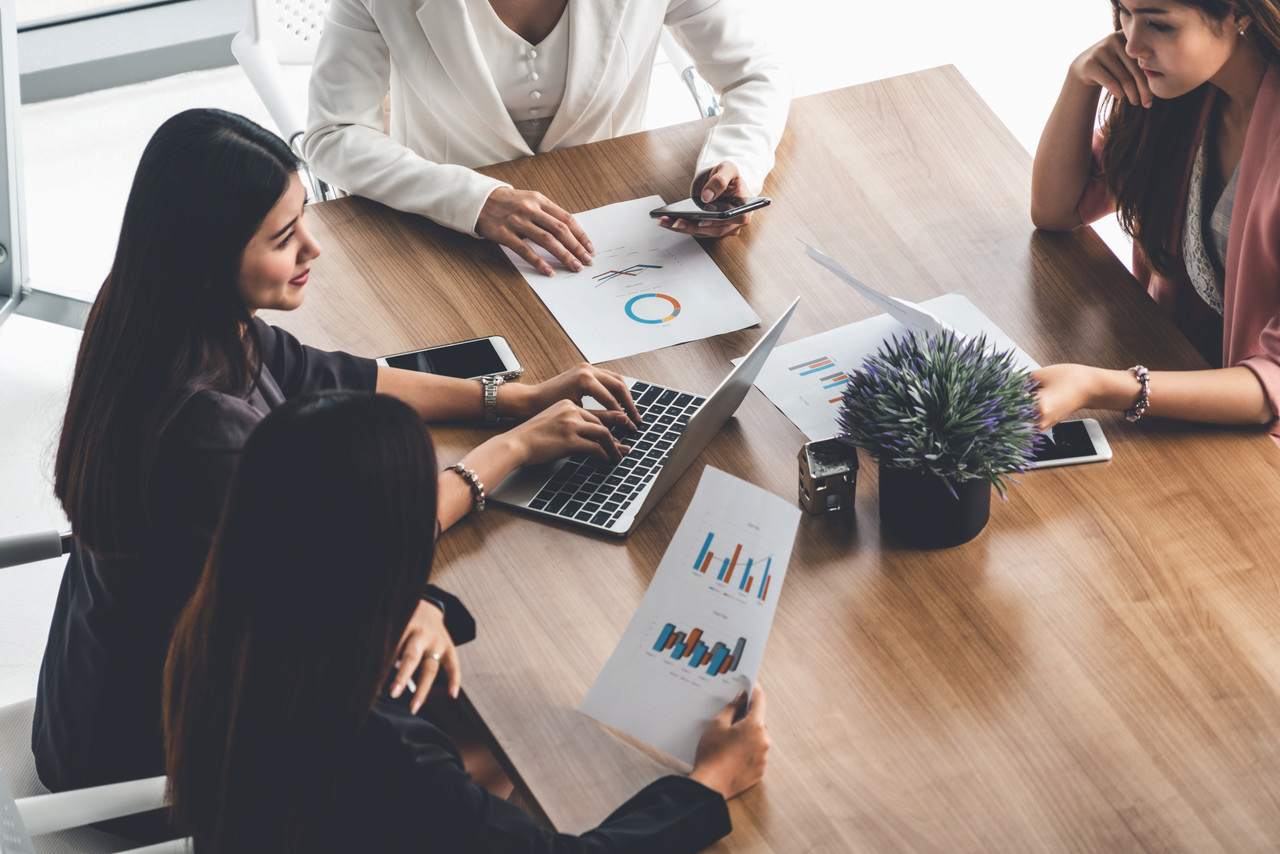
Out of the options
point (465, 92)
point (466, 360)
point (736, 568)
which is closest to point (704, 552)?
point (736, 568)

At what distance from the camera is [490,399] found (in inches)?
65.9

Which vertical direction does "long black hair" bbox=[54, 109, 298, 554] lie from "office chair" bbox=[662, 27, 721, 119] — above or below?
above

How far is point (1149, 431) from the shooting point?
Answer: 1.63m

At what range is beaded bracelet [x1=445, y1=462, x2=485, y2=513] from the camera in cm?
154

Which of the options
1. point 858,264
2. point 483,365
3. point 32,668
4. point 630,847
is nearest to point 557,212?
point 483,365

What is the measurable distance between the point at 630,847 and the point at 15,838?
593mm

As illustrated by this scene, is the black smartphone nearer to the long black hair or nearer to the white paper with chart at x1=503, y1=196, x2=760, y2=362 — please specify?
the white paper with chart at x1=503, y1=196, x2=760, y2=362

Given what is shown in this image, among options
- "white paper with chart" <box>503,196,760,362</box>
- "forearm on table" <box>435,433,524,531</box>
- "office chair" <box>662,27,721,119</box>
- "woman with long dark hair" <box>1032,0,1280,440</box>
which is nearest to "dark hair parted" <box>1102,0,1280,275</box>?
"woman with long dark hair" <box>1032,0,1280,440</box>

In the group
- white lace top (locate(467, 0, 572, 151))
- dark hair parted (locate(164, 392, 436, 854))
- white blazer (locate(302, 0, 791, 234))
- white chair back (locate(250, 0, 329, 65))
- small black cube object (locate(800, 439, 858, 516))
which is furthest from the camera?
white chair back (locate(250, 0, 329, 65))

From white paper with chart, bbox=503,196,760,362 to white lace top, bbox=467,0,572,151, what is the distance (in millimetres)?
373

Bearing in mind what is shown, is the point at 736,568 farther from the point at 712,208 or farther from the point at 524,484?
the point at 712,208

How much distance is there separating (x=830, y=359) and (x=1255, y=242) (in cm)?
57

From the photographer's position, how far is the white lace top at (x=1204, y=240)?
6.21 feet

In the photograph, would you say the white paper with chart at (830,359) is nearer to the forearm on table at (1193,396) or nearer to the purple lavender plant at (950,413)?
the forearm on table at (1193,396)
